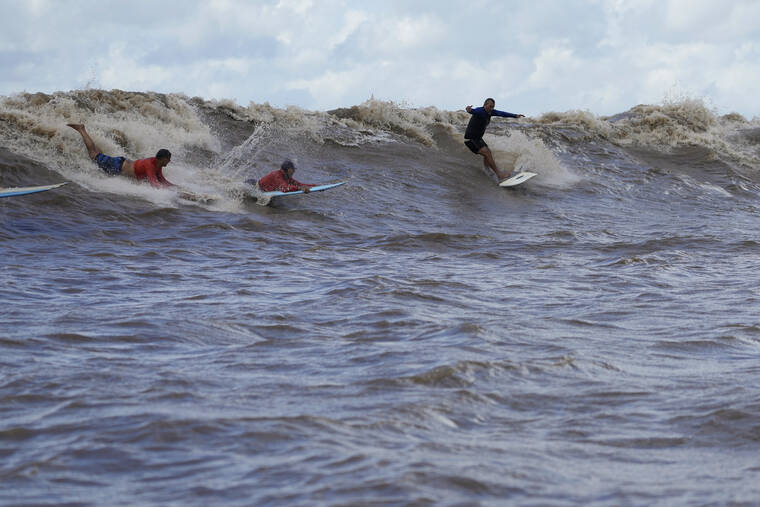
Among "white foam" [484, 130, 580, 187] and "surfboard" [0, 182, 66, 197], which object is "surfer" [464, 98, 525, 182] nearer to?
"white foam" [484, 130, 580, 187]

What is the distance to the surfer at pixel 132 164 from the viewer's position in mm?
12844

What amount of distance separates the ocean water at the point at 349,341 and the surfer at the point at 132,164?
0.20 m

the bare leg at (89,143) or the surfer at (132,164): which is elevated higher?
the bare leg at (89,143)

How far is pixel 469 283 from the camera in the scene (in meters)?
8.72

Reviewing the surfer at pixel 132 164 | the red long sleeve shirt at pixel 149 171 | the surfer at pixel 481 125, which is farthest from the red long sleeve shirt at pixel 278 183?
the surfer at pixel 481 125

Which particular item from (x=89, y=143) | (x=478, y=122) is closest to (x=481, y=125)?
(x=478, y=122)

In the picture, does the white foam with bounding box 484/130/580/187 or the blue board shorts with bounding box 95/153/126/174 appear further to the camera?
the white foam with bounding box 484/130/580/187

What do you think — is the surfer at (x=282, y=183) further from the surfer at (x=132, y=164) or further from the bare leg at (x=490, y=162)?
the bare leg at (x=490, y=162)

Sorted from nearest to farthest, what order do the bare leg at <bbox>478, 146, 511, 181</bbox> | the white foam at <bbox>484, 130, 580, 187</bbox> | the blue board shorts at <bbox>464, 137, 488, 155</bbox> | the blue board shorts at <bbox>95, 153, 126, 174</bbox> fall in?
the blue board shorts at <bbox>95, 153, 126, 174</bbox>
the blue board shorts at <bbox>464, 137, 488, 155</bbox>
the bare leg at <bbox>478, 146, 511, 181</bbox>
the white foam at <bbox>484, 130, 580, 187</bbox>

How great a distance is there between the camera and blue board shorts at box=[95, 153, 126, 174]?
43.1 ft

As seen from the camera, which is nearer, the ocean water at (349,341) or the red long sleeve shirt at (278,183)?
the ocean water at (349,341)

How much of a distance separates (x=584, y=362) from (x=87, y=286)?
477cm

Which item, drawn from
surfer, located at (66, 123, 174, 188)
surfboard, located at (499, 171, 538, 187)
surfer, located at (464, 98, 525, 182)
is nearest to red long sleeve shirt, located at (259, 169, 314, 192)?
surfer, located at (66, 123, 174, 188)

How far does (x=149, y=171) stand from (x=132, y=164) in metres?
0.40
